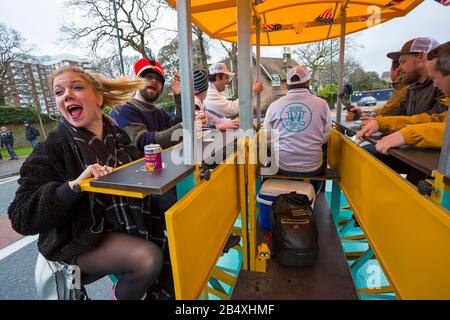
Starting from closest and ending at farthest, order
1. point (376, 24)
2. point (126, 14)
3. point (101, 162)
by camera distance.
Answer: point (101, 162) < point (376, 24) < point (126, 14)

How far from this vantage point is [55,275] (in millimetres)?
1360

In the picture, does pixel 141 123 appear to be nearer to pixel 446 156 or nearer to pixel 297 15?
pixel 446 156

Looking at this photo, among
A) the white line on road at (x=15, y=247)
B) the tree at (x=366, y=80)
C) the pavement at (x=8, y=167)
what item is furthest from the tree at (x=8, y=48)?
the tree at (x=366, y=80)

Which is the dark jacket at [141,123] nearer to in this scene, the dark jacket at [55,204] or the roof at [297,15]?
the dark jacket at [55,204]

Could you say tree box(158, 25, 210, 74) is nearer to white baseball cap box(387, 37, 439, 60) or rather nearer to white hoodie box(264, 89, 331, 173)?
white hoodie box(264, 89, 331, 173)

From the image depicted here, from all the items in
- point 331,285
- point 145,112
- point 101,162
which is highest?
point 145,112

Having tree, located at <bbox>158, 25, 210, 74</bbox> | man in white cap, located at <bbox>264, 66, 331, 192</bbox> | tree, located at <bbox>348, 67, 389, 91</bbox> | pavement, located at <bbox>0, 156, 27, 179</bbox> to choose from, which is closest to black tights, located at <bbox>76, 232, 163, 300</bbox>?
man in white cap, located at <bbox>264, 66, 331, 192</bbox>

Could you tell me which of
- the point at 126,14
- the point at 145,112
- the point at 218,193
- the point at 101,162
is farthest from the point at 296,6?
the point at 126,14

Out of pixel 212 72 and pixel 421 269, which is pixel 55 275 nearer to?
pixel 421 269

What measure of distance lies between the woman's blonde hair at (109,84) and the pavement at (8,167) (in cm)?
926

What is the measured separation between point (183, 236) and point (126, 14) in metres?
16.4

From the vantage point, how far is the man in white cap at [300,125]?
8.46 ft

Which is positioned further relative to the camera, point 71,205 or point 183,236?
point 71,205

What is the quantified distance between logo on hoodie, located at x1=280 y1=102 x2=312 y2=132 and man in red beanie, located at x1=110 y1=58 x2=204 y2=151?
44.7 inches
